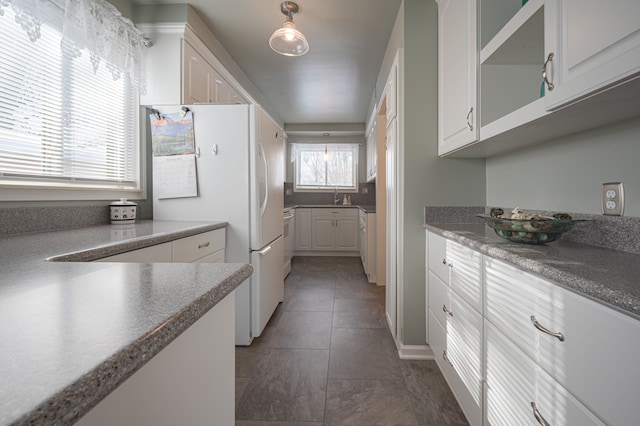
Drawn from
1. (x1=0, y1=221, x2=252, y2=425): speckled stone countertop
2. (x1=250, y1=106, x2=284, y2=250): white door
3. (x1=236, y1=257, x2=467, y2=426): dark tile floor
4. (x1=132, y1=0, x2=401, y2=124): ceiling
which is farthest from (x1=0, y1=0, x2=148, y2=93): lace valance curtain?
(x1=236, y1=257, x2=467, y2=426): dark tile floor

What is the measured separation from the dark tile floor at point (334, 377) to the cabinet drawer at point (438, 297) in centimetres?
39

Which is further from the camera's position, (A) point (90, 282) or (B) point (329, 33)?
(B) point (329, 33)

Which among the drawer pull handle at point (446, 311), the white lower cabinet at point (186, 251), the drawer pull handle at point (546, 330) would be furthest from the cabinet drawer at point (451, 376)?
the white lower cabinet at point (186, 251)

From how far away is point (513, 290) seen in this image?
3.01 ft

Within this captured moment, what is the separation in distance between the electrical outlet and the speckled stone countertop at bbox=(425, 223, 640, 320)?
140 millimetres

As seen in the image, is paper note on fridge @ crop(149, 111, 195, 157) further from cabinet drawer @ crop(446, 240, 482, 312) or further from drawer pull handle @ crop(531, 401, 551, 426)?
drawer pull handle @ crop(531, 401, 551, 426)

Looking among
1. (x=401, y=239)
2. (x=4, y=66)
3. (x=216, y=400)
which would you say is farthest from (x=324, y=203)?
(x=216, y=400)

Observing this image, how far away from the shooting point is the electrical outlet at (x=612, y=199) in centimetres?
100

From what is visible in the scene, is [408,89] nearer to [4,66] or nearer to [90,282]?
[90,282]

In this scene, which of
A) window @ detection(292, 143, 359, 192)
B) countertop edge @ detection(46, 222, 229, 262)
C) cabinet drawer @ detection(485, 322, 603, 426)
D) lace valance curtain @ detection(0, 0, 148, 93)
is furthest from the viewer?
window @ detection(292, 143, 359, 192)

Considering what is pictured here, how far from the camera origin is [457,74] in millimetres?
1547

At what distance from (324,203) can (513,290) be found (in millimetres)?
4924

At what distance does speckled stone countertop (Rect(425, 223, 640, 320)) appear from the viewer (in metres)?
0.58

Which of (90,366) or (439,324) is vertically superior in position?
(90,366)
